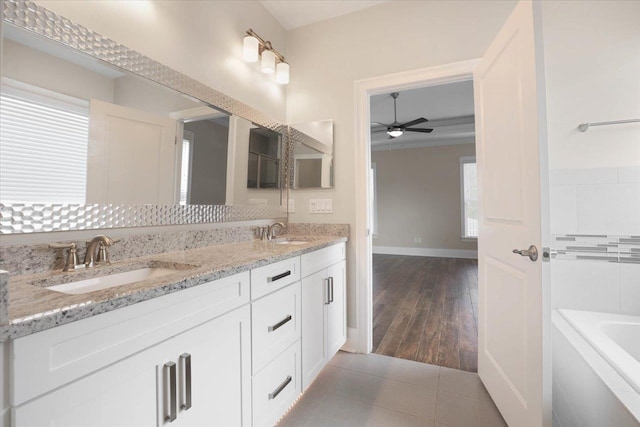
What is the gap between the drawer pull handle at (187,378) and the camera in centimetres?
89

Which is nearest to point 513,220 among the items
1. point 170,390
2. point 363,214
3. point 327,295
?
point 363,214

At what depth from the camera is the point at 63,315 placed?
0.61 m

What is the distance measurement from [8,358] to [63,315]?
0.33ft

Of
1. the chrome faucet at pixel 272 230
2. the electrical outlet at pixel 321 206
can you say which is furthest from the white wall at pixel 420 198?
the chrome faucet at pixel 272 230

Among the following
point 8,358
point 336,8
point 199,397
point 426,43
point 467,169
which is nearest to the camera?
point 8,358

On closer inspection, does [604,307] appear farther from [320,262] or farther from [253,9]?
[253,9]

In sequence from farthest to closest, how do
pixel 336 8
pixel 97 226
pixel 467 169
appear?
pixel 467 169
pixel 336 8
pixel 97 226

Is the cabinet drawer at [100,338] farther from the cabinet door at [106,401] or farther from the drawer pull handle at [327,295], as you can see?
the drawer pull handle at [327,295]

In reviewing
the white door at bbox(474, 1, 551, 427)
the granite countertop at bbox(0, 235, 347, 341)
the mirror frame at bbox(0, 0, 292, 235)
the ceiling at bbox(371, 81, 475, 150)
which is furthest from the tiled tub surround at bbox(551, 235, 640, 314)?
the ceiling at bbox(371, 81, 475, 150)

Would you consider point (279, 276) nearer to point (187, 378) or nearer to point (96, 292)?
point (187, 378)

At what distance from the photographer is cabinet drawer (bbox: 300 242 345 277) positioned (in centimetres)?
163

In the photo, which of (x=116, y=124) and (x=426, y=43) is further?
(x=426, y=43)

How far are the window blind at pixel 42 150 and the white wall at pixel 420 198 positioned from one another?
654cm

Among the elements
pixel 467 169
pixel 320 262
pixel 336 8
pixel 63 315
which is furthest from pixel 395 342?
pixel 467 169
